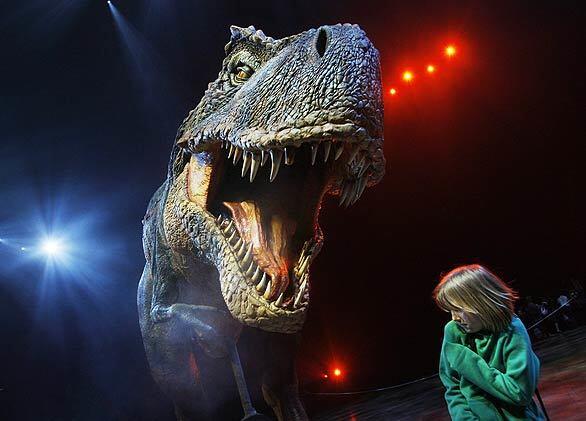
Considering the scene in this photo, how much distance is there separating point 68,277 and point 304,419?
312 cm

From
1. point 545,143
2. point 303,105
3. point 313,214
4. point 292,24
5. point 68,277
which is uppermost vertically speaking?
point 292,24

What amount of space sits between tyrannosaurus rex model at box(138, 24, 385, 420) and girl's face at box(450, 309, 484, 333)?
54 cm

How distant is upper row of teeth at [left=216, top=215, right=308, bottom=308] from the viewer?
148 cm

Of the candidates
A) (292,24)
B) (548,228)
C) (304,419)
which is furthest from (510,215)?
(304,419)

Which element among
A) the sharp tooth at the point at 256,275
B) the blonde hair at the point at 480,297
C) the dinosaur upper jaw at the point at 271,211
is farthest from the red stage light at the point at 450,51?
the sharp tooth at the point at 256,275

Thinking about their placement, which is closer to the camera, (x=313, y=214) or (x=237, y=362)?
(x=313, y=214)

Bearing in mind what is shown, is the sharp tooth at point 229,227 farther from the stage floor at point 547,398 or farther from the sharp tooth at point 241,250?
the stage floor at point 547,398

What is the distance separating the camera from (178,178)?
216 centimetres

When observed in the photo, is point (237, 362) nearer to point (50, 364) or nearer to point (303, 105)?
point (303, 105)

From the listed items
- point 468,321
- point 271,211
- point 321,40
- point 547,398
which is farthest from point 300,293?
point 547,398

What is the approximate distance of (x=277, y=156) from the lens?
4.62 ft

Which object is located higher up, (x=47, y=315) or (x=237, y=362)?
(x=47, y=315)

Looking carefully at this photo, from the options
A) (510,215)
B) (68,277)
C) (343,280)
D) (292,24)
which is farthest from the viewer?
(510,215)

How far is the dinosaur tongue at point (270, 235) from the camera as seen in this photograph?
5.13 feet
